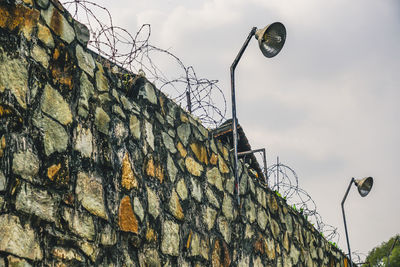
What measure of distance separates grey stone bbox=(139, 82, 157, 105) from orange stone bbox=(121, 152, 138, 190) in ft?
2.24

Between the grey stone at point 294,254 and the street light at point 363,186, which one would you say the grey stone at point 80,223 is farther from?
the street light at point 363,186

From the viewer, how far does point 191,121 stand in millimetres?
4820

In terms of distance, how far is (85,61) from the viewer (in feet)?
11.5

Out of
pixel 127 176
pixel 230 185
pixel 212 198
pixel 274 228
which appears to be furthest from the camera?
pixel 274 228

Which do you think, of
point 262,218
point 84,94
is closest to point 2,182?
point 84,94

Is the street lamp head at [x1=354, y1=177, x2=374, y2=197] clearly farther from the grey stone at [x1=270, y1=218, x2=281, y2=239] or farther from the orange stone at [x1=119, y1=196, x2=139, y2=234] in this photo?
the orange stone at [x1=119, y1=196, x2=139, y2=234]

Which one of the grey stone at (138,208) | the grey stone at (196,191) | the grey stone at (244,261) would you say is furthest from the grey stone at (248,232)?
the grey stone at (138,208)

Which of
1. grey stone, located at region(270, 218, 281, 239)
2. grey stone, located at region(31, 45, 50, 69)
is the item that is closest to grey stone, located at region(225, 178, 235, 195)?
grey stone, located at region(270, 218, 281, 239)

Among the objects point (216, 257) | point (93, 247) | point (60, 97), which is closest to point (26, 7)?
point (60, 97)

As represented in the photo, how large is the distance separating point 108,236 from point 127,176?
1.64 feet

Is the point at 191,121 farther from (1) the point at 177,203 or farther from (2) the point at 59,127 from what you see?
(2) the point at 59,127

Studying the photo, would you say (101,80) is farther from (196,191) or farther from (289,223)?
(289,223)

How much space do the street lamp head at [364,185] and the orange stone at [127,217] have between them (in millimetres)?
6295

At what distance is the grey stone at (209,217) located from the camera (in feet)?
14.8
